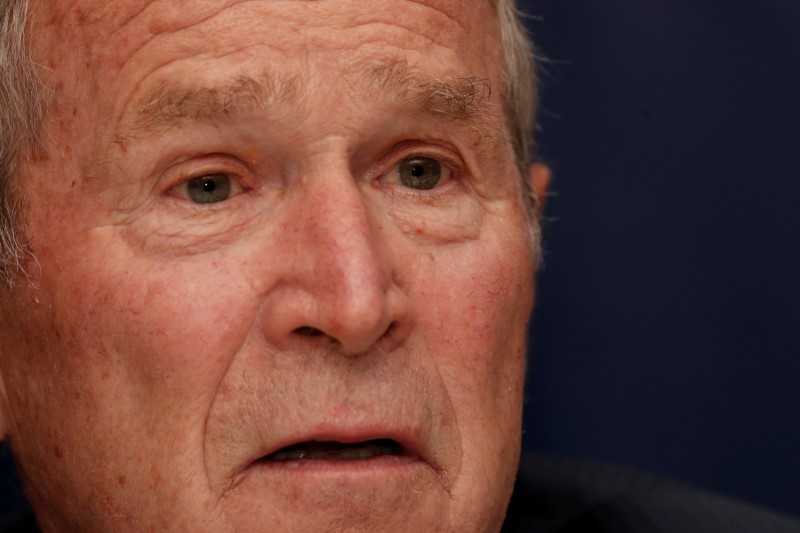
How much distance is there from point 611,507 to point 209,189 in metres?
1.20

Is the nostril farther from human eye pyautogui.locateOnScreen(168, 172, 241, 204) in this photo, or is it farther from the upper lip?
human eye pyautogui.locateOnScreen(168, 172, 241, 204)

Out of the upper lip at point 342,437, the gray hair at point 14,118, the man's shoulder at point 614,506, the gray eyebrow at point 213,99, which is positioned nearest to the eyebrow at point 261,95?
the gray eyebrow at point 213,99

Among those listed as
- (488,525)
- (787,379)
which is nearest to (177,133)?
(488,525)

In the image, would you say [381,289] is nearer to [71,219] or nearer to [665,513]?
[71,219]

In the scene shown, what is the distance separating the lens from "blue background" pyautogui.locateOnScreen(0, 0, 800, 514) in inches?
118

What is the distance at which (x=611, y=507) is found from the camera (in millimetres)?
2553

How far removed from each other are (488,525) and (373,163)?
665mm

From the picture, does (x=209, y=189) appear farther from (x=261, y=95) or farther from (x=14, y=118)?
(x=14, y=118)

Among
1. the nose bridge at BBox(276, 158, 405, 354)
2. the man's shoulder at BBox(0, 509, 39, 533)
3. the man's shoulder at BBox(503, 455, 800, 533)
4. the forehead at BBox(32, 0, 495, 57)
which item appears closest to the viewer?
the nose bridge at BBox(276, 158, 405, 354)

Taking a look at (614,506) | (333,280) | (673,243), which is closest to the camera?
(333,280)

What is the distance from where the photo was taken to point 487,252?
206 centimetres

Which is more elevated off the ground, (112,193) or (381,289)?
(112,193)

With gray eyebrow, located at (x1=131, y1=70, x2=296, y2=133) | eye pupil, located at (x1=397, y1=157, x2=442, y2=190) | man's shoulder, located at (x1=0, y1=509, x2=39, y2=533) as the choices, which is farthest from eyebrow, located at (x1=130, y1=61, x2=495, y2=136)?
man's shoulder, located at (x1=0, y1=509, x2=39, y2=533)

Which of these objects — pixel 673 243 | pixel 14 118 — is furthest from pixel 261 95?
pixel 673 243
